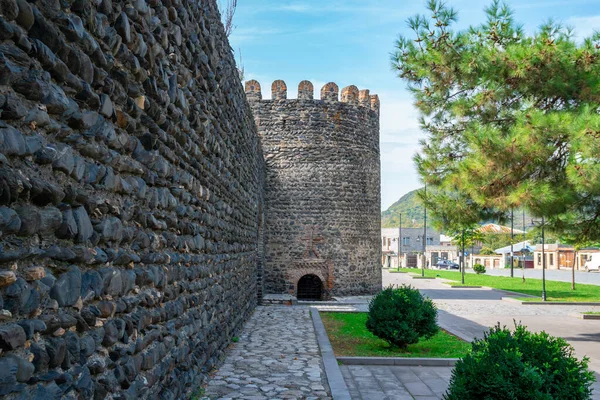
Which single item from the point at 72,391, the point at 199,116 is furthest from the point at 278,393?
the point at 72,391

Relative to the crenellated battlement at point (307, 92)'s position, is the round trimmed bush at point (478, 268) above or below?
below

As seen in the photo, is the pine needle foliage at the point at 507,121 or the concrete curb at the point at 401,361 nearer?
the concrete curb at the point at 401,361

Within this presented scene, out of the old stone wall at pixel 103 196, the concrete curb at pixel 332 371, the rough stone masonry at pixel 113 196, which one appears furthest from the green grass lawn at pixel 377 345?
the old stone wall at pixel 103 196

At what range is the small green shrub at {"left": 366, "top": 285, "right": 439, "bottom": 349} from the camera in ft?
28.8

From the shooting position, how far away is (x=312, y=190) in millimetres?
18891

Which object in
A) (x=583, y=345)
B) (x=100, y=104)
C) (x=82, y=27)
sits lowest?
(x=583, y=345)

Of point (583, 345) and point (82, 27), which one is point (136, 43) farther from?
point (583, 345)

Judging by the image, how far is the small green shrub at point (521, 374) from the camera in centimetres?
377

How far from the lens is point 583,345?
431 inches

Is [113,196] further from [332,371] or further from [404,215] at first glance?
[404,215]

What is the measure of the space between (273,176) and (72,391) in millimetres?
16522

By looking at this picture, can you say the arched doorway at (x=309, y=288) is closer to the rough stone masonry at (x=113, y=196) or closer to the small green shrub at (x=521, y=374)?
the rough stone masonry at (x=113, y=196)

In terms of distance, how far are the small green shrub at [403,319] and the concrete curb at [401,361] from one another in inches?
25.0

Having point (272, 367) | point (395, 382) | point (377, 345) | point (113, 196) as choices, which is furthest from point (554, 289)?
point (113, 196)
